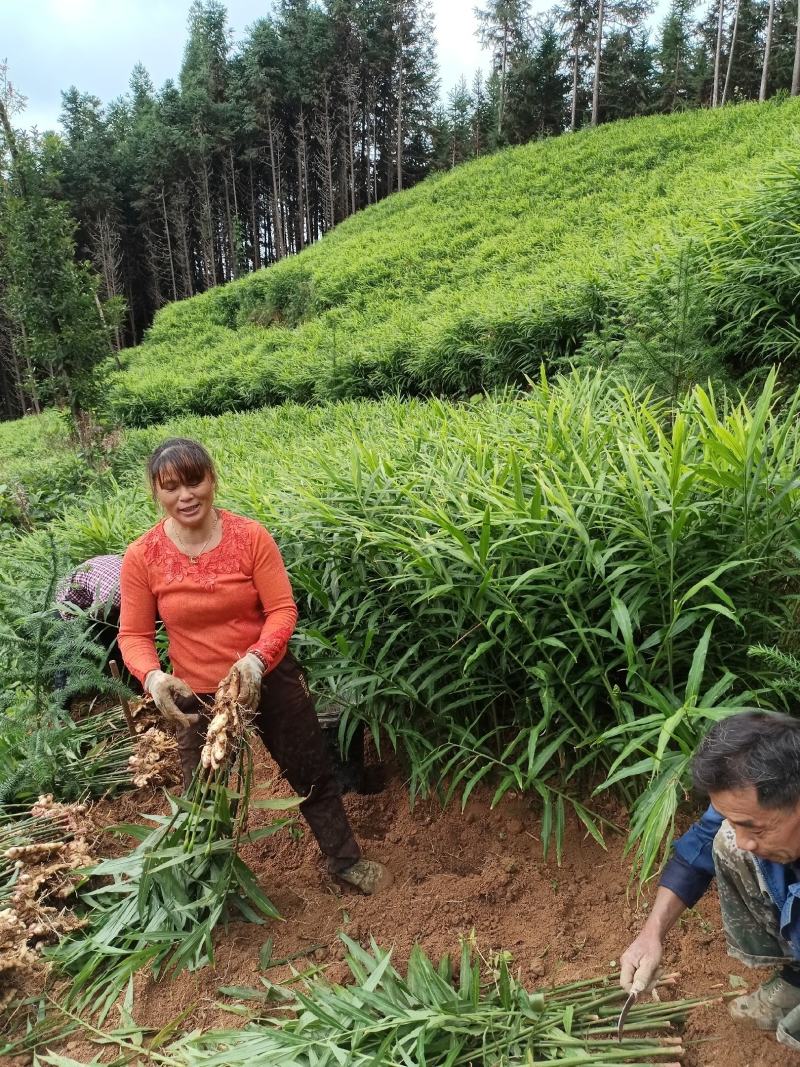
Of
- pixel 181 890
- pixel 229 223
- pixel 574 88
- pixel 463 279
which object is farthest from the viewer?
pixel 229 223

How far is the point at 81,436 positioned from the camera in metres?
9.16

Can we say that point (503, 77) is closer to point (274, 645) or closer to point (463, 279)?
point (463, 279)

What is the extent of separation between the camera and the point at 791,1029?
Result: 132cm

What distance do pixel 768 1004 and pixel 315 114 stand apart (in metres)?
39.5

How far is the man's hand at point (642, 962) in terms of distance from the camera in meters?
1.26

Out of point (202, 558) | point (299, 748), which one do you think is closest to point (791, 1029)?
point (299, 748)

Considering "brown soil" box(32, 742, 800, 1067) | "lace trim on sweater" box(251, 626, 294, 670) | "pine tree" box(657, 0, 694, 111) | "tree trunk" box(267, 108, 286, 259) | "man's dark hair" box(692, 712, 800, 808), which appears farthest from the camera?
"tree trunk" box(267, 108, 286, 259)

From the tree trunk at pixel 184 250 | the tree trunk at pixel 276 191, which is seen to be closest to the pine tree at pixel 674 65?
the tree trunk at pixel 276 191

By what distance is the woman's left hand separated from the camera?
1738mm

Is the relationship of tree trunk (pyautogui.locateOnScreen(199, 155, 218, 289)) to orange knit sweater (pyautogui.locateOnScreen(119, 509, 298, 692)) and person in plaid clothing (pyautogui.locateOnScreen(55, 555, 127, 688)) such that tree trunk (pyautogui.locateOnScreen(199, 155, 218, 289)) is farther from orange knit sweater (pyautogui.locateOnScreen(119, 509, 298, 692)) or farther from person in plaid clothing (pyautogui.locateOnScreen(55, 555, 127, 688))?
orange knit sweater (pyautogui.locateOnScreen(119, 509, 298, 692))

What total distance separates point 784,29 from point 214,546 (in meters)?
33.5

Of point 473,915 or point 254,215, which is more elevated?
point 254,215

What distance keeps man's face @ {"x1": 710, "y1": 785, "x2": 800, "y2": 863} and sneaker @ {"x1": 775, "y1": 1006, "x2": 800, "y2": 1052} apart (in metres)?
0.41

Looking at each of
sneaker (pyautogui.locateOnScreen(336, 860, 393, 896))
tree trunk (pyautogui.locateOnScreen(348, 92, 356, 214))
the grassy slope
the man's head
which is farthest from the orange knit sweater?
tree trunk (pyautogui.locateOnScreen(348, 92, 356, 214))
